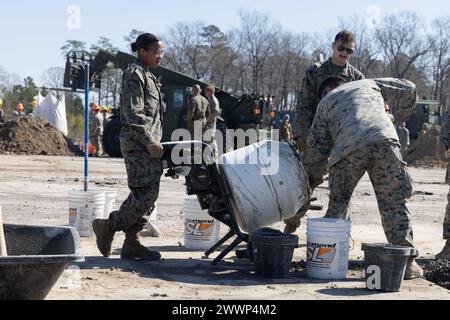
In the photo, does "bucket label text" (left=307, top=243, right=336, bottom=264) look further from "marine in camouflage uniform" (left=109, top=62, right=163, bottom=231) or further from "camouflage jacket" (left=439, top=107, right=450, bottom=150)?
"camouflage jacket" (left=439, top=107, right=450, bottom=150)

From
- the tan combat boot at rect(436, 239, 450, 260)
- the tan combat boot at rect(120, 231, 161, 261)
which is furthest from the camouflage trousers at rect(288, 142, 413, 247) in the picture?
the tan combat boot at rect(120, 231, 161, 261)

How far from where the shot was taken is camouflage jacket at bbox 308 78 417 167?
629 cm

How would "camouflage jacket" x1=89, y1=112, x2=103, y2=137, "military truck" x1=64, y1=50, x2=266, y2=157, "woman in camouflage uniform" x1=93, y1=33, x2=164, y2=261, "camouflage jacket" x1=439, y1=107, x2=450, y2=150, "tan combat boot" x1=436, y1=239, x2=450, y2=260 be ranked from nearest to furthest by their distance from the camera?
1. "woman in camouflage uniform" x1=93, y1=33, x2=164, y2=261
2. "tan combat boot" x1=436, y1=239, x2=450, y2=260
3. "camouflage jacket" x1=439, y1=107, x2=450, y2=150
4. "military truck" x1=64, y1=50, x2=266, y2=157
5. "camouflage jacket" x1=89, y1=112, x2=103, y2=137

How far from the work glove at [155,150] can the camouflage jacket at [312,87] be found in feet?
5.31

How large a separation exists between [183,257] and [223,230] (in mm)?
1708

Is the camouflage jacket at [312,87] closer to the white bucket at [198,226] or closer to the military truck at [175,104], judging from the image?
the white bucket at [198,226]

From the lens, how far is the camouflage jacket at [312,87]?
24.4 ft

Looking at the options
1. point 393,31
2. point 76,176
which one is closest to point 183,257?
point 76,176

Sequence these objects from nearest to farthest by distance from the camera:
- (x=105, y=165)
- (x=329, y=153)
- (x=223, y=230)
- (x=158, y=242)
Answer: (x=329, y=153) < (x=158, y=242) < (x=223, y=230) < (x=105, y=165)

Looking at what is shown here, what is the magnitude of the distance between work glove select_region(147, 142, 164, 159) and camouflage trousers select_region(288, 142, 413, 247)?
1.48 metres

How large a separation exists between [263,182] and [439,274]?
1758 millimetres

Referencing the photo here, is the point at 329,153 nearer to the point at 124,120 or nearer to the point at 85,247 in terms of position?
the point at 124,120

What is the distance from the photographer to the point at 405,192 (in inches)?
249


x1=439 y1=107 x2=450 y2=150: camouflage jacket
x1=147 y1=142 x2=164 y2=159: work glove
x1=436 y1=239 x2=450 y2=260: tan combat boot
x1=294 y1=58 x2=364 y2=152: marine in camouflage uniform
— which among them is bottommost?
x1=436 y1=239 x2=450 y2=260: tan combat boot
